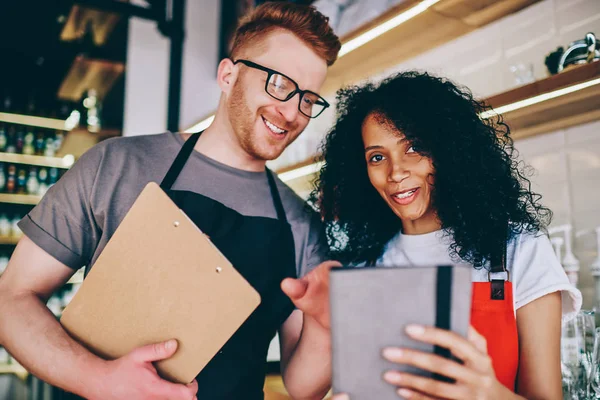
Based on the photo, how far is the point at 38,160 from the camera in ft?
11.7

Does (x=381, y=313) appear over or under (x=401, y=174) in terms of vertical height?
under

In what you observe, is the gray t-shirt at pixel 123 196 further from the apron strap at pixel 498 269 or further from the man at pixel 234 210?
the apron strap at pixel 498 269

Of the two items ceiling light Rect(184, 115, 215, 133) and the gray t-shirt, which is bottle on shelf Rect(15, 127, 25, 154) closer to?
ceiling light Rect(184, 115, 215, 133)

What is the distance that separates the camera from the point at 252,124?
53.0 inches

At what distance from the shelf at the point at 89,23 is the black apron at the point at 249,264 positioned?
9.47ft

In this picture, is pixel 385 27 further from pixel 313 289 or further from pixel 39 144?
pixel 39 144

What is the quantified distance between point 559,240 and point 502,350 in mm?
786

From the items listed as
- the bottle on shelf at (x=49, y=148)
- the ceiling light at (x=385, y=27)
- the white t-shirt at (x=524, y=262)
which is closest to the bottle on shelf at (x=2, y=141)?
the bottle on shelf at (x=49, y=148)

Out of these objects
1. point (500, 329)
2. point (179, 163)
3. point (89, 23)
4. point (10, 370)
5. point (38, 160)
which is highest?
point (89, 23)

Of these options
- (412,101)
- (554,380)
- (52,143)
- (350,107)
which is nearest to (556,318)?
(554,380)

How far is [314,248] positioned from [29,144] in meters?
3.02

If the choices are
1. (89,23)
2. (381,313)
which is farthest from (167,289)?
(89,23)

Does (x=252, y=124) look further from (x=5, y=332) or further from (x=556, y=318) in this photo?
(x=556, y=318)

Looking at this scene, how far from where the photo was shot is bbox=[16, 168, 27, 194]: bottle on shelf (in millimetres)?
3530
